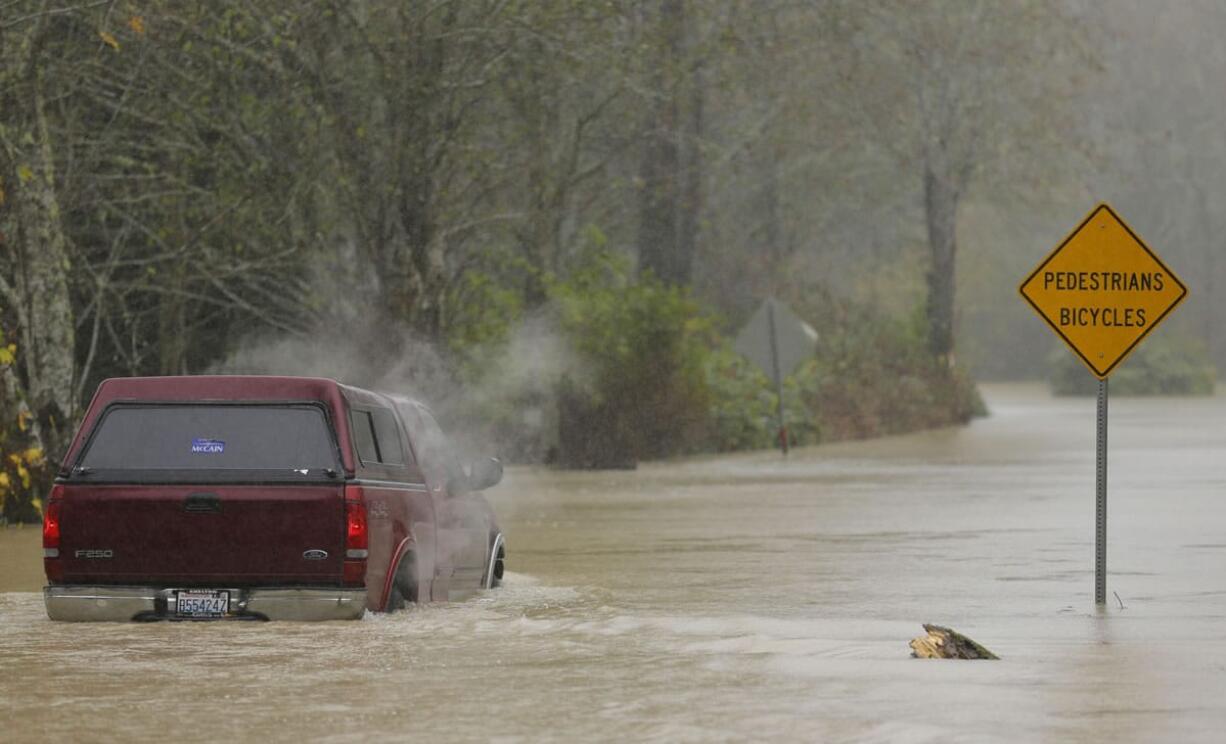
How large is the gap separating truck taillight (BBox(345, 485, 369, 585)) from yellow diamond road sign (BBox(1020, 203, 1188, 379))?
5.30m

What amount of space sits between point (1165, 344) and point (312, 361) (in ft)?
212

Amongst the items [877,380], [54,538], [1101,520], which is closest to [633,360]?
[877,380]

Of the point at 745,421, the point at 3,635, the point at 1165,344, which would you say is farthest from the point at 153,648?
the point at 1165,344

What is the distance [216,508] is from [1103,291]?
21.5ft

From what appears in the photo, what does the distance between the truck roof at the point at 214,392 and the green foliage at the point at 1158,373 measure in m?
78.4

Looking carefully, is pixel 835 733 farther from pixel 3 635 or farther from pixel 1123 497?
pixel 1123 497

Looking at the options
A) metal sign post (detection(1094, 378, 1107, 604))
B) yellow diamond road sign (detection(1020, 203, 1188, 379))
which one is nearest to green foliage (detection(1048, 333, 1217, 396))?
yellow diamond road sign (detection(1020, 203, 1188, 379))

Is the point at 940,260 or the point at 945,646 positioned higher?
the point at 940,260

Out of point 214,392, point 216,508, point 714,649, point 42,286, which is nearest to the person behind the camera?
point 714,649

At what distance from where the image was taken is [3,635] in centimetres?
1477

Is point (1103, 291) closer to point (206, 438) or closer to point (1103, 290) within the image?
point (1103, 290)

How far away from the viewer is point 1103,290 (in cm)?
1738

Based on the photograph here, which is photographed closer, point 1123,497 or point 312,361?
point 1123,497

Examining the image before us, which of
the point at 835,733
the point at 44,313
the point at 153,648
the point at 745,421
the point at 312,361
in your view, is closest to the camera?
the point at 835,733
